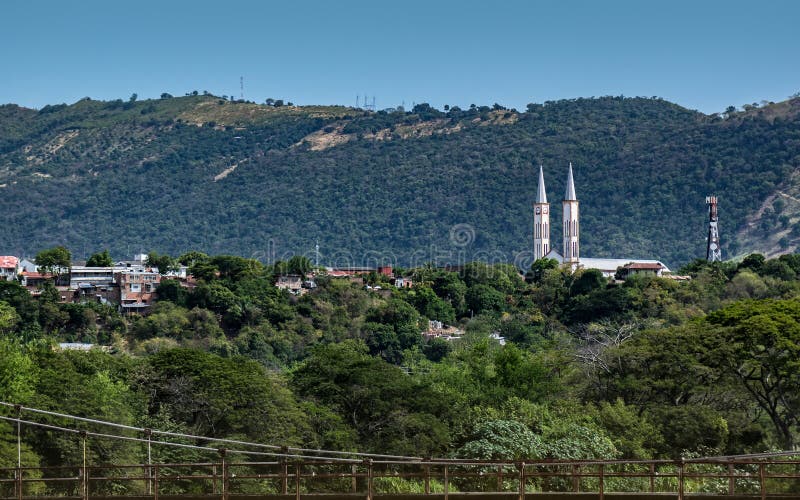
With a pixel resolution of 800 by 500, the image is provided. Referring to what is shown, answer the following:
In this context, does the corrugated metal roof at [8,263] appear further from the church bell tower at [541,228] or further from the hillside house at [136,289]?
the church bell tower at [541,228]

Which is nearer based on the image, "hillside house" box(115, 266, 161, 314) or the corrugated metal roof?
"hillside house" box(115, 266, 161, 314)

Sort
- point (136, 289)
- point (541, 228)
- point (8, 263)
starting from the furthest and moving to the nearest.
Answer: point (541, 228), point (8, 263), point (136, 289)

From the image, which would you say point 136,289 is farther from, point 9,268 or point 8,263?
point 8,263

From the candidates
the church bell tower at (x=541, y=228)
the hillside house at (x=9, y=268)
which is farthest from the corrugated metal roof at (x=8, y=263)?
the church bell tower at (x=541, y=228)

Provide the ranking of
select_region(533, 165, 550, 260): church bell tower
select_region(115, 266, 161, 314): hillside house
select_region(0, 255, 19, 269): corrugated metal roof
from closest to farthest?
select_region(115, 266, 161, 314): hillside house, select_region(0, 255, 19, 269): corrugated metal roof, select_region(533, 165, 550, 260): church bell tower

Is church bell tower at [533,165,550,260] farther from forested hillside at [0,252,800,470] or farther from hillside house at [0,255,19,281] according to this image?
forested hillside at [0,252,800,470]

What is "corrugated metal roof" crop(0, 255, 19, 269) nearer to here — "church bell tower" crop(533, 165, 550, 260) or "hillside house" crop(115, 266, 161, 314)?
"hillside house" crop(115, 266, 161, 314)

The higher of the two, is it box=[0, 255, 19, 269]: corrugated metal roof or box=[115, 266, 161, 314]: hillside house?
box=[0, 255, 19, 269]: corrugated metal roof

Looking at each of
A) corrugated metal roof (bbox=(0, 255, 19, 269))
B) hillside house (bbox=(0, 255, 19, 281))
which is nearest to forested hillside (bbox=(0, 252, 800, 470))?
hillside house (bbox=(0, 255, 19, 281))

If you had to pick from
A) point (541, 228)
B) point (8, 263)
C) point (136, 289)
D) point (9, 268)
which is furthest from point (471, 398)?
point (541, 228)

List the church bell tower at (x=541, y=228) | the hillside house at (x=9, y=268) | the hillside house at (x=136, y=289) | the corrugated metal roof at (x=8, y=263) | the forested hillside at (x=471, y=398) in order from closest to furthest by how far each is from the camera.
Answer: the forested hillside at (x=471, y=398), the hillside house at (x=136, y=289), the hillside house at (x=9, y=268), the corrugated metal roof at (x=8, y=263), the church bell tower at (x=541, y=228)

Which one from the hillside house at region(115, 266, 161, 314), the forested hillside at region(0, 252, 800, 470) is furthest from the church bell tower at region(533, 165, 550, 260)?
the forested hillside at region(0, 252, 800, 470)

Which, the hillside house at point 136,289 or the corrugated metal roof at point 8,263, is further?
the corrugated metal roof at point 8,263

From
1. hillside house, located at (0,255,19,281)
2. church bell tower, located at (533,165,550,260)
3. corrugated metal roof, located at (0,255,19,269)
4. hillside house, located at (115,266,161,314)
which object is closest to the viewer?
hillside house, located at (115,266,161,314)
